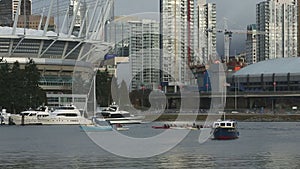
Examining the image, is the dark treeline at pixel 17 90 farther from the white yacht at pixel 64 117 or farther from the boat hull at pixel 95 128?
the boat hull at pixel 95 128

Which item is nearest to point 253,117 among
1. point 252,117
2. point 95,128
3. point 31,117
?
point 252,117

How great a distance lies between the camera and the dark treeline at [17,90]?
5492 inches

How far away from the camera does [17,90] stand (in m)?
140

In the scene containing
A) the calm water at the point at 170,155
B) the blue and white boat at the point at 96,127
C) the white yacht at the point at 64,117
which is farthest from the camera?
the white yacht at the point at 64,117

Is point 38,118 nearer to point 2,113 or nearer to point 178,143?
point 2,113

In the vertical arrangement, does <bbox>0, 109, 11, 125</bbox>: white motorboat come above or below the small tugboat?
below

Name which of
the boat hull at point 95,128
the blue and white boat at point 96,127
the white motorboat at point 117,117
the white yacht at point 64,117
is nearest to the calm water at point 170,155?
the boat hull at point 95,128

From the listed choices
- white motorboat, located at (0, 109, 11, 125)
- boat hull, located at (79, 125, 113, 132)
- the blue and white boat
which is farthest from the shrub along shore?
boat hull, located at (79, 125, 113, 132)

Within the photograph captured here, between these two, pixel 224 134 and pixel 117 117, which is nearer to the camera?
pixel 224 134

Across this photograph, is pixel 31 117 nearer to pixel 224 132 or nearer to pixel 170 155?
pixel 224 132

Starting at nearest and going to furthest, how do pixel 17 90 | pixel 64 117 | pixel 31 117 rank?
1. pixel 64 117
2. pixel 31 117
3. pixel 17 90

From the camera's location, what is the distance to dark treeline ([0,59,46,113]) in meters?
140

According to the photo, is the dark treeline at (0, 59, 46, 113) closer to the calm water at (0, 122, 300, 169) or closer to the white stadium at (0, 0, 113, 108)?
the white stadium at (0, 0, 113, 108)

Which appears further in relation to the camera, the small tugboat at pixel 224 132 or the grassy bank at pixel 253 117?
the grassy bank at pixel 253 117
